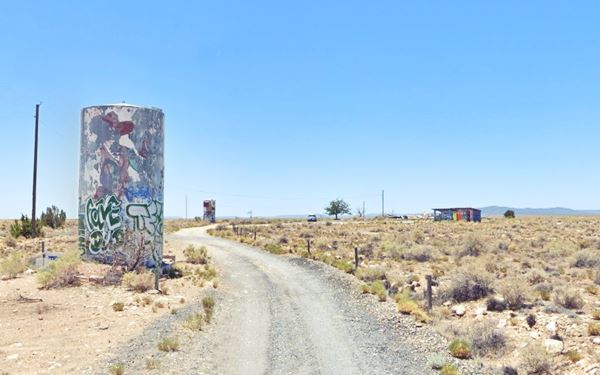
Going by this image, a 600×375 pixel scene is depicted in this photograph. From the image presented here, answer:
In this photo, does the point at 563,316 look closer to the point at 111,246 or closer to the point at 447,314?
the point at 447,314

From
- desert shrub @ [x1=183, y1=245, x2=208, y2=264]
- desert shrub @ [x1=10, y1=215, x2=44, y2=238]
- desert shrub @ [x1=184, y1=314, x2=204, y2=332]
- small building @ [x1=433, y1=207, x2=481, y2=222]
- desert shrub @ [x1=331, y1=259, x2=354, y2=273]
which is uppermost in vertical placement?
small building @ [x1=433, y1=207, x2=481, y2=222]

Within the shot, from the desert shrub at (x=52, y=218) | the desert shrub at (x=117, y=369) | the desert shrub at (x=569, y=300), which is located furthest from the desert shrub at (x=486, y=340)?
the desert shrub at (x=52, y=218)

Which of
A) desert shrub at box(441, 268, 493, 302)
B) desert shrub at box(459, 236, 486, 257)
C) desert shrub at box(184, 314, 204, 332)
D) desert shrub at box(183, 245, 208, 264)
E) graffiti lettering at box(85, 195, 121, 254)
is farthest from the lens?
desert shrub at box(459, 236, 486, 257)

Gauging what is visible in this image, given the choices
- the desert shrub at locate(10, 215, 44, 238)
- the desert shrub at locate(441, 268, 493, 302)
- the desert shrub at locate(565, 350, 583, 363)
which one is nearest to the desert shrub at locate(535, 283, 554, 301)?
the desert shrub at locate(441, 268, 493, 302)

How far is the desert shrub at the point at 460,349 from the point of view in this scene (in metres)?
12.9

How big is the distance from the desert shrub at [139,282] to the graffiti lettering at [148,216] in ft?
16.5

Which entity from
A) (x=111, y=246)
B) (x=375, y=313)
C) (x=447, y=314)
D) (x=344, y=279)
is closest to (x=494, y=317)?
(x=447, y=314)

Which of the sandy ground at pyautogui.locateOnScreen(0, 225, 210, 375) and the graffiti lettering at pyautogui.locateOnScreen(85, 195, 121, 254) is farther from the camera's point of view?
the graffiti lettering at pyautogui.locateOnScreen(85, 195, 121, 254)

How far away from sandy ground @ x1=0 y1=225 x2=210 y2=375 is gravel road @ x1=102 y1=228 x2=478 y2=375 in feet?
2.93

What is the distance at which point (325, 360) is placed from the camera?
1268cm

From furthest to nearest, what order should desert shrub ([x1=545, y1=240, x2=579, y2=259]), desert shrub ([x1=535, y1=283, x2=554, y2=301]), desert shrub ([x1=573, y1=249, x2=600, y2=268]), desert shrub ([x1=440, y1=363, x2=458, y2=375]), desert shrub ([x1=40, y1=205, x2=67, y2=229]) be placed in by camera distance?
desert shrub ([x1=40, y1=205, x2=67, y2=229])
desert shrub ([x1=545, y1=240, x2=579, y2=259])
desert shrub ([x1=573, y1=249, x2=600, y2=268])
desert shrub ([x1=535, y1=283, x2=554, y2=301])
desert shrub ([x1=440, y1=363, x2=458, y2=375])

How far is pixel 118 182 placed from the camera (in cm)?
2770

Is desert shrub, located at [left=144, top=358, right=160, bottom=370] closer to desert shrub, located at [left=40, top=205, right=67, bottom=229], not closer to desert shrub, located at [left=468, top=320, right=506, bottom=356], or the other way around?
desert shrub, located at [left=468, top=320, right=506, bottom=356]

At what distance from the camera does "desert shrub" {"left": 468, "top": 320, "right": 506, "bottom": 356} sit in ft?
44.3
